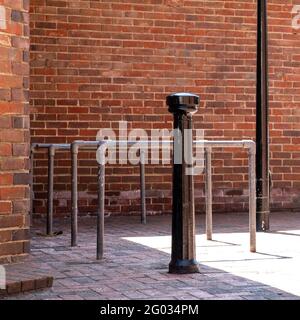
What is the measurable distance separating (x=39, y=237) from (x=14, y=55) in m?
2.69

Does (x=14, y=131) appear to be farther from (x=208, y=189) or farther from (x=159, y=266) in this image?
(x=208, y=189)

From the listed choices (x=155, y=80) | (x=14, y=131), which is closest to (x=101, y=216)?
(x=14, y=131)

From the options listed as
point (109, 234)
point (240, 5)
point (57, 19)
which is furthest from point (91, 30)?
point (109, 234)

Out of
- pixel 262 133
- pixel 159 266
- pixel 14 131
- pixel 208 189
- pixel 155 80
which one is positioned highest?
pixel 155 80

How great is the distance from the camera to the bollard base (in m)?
5.25

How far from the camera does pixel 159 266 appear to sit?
5.60 metres

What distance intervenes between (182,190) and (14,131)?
124 centimetres

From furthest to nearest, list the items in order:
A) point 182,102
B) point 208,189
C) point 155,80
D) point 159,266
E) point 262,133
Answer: point 155,80
point 262,133
point 208,189
point 159,266
point 182,102

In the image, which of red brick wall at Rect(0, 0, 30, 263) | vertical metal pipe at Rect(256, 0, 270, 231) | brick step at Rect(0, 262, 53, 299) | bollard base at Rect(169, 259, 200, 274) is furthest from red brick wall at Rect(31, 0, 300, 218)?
brick step at Rect(0, 262, 53, 299)

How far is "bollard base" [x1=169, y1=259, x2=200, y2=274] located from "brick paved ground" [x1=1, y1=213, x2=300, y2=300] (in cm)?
6

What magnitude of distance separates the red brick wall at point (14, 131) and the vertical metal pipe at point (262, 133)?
3.31m

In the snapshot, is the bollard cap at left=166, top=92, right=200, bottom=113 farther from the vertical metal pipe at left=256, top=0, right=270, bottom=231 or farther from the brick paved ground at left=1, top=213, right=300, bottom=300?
the vertical metal pipe at left=256, top=0, right=270, bottom=231

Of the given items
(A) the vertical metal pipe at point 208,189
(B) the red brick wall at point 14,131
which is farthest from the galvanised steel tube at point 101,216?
(A) the vertical metal pipe at point 208,189

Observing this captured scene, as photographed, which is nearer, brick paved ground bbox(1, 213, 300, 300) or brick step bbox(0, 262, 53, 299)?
brick step bbox(0, 262, 53, 299)
